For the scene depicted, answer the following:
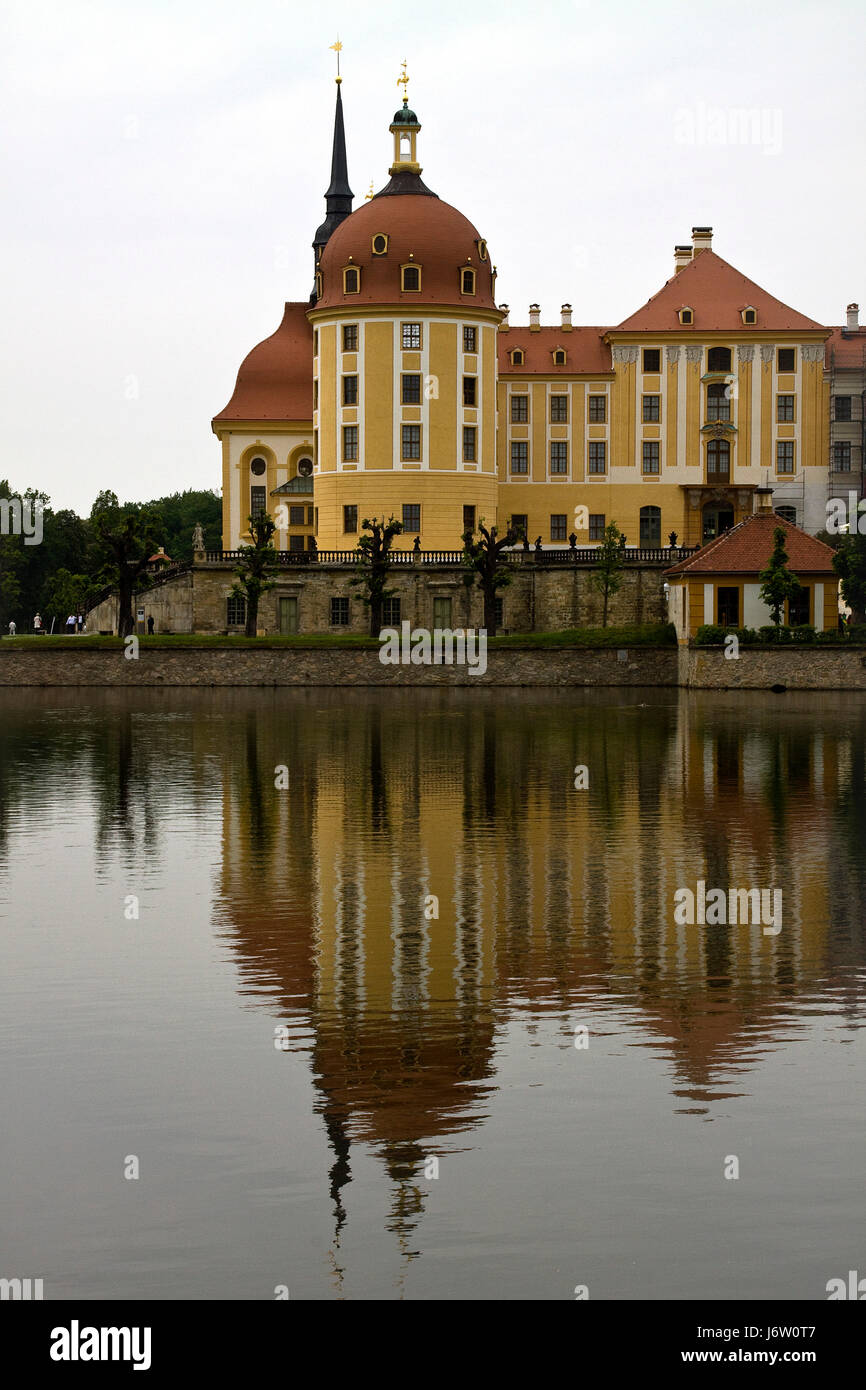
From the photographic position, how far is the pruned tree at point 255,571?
88500 mm

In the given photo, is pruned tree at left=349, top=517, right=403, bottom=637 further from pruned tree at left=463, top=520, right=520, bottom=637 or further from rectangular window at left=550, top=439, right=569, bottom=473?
rectangular window at left=550, top=439, right=569, bottom=473

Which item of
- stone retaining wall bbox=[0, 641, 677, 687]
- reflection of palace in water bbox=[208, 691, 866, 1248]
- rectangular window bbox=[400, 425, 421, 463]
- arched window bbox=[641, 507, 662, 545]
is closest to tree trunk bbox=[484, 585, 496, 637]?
stone retaining wall bbox=[0, 641, 677, 687]

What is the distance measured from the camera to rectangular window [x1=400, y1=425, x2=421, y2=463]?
98.5 m

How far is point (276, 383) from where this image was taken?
111000 mm

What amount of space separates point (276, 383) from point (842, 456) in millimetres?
34514

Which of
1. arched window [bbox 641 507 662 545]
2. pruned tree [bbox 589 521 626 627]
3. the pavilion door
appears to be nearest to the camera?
pruned tree [bbox 589 521 626 627]

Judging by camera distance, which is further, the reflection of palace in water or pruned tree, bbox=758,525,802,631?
pruned tree, bbox=758,525,802,631

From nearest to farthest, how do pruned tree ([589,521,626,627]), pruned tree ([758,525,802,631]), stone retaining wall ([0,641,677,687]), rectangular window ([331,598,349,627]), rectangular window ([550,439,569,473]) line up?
1. pruned tree ([758,525,802,631])
2. stone retaining wall ([0,641,677,687])
3. pruned tree ([589,521,626,627])
4. rectangular window ([331,598,349,627])
5. rectangular window ([550,439,569,473])

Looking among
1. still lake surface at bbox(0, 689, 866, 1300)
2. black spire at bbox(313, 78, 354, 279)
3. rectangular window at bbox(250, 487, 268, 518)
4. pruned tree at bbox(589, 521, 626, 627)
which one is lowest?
still lake surface at bbox(0, 689, 866, 1300)

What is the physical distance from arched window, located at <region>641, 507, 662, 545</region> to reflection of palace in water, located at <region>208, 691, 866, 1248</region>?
6377 centimetres

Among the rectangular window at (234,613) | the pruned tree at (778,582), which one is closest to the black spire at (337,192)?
the rectangular window at (234,613)

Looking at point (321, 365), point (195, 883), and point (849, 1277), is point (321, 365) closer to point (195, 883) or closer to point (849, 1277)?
point (195, 883)

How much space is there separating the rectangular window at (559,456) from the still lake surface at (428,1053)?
78.7 m

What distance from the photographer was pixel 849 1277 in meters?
9.69
